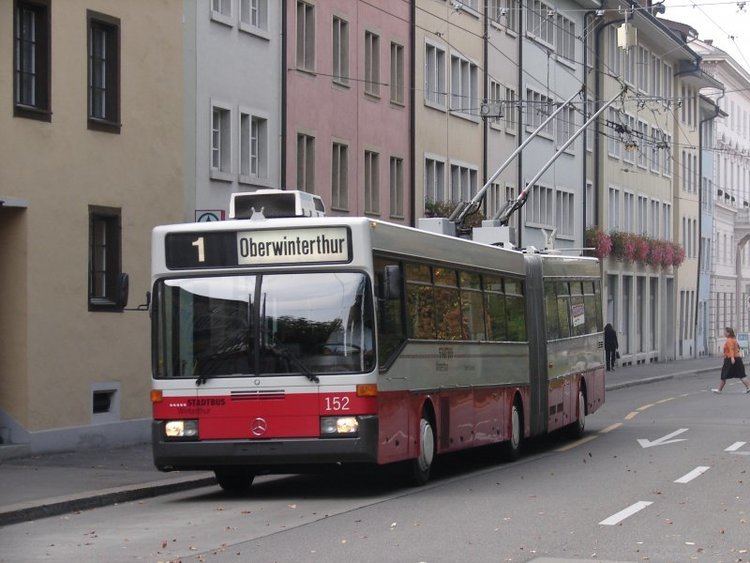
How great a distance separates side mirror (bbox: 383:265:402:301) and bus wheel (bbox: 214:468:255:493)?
262 cm

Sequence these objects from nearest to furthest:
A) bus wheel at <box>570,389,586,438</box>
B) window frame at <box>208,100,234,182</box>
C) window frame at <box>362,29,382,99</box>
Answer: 1. bus wheel at <box>570,389,586,438</box>
2. window frame at <box>208,100,234,182</box>
3. window frame at <box>362,29,382,99</box>

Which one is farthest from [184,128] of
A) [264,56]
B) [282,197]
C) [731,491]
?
[731,491]

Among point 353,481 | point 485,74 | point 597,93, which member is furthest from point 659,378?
point 353,481

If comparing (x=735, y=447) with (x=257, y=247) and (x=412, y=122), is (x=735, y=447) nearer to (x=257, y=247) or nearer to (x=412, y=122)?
(x=257, y=247)

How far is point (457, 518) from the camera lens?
13883mm

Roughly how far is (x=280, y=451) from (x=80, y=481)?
3344 mm

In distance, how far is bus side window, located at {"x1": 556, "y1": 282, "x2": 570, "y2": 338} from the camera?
25.4m

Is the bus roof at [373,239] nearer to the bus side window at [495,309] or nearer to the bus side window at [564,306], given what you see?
the bus side window at [495,309]

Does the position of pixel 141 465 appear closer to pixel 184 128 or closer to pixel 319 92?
pixel 184 128

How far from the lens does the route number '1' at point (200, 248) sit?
16453mm

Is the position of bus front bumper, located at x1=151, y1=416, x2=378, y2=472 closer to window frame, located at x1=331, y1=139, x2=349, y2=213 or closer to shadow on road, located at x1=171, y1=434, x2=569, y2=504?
shadow on road, located at x1=171, y1=434, x2=569, y2=504

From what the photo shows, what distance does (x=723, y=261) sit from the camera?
88.6m

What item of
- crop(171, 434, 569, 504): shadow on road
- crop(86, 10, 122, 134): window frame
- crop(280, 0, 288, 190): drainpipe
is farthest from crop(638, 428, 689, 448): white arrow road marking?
crop(280, 0, 288, 190): drainpipe

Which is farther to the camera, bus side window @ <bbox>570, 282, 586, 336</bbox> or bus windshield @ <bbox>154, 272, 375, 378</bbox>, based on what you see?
bus side window @ <bbox>570, 282, 586, 336</bbox>
